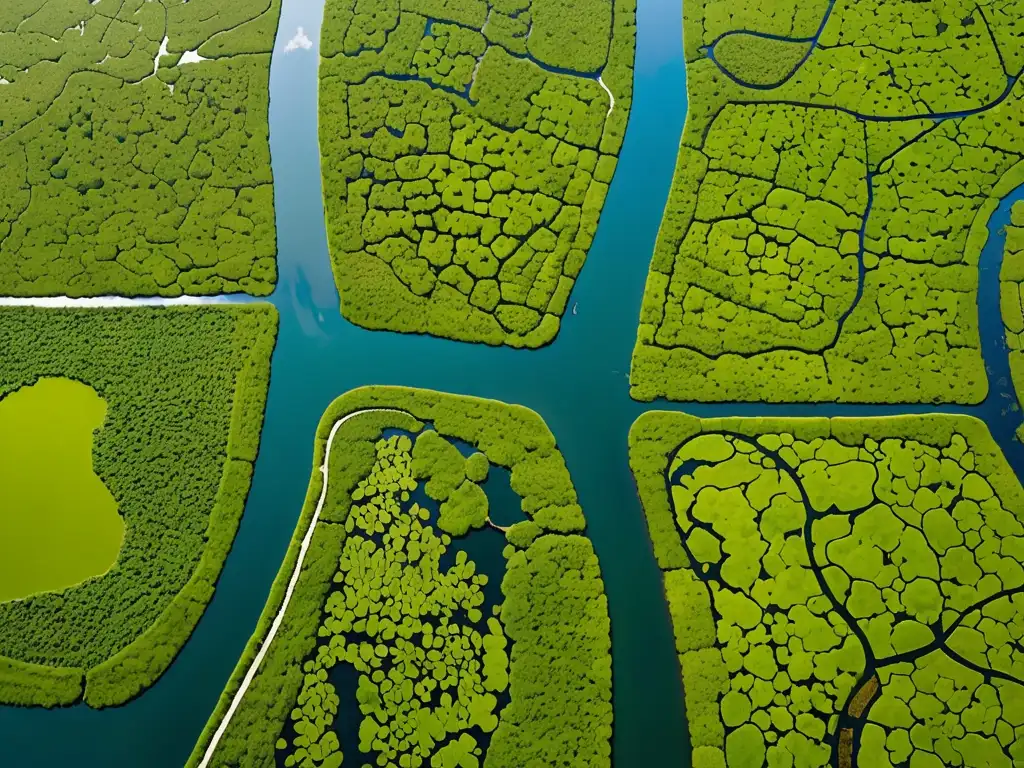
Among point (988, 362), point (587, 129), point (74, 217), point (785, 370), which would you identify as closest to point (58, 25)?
point (74, 217)

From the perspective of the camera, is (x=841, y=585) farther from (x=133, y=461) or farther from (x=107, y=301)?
(x=107, y=301)

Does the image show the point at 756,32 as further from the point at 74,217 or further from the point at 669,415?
the point at 74,217

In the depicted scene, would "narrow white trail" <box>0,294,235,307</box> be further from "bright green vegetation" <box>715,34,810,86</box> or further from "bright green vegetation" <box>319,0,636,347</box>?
"bright green vegetation" <box>715,34,810,86</box>

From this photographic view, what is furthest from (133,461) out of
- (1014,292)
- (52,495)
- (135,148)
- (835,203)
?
(1014,292)

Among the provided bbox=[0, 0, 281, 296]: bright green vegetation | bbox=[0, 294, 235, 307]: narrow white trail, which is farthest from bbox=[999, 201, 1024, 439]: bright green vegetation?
bbox=[0, 294, 235, 307]: narrow white trail

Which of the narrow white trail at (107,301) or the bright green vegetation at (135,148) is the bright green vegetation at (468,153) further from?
the narrow white trail at (107,301)

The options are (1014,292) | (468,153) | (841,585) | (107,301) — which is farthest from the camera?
(468,153)
